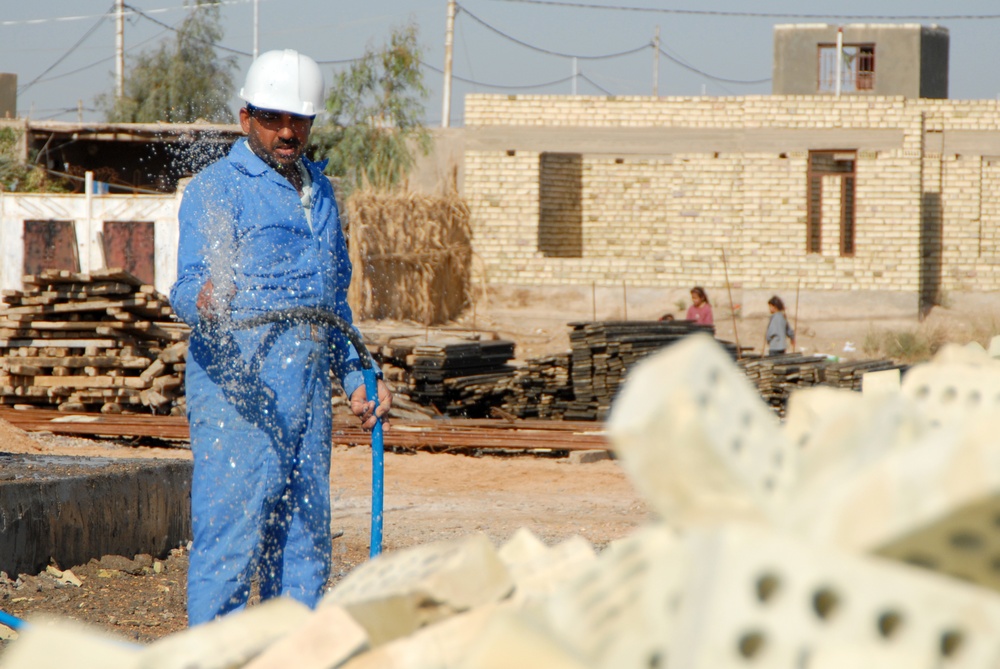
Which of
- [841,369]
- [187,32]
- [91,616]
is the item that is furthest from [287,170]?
[187,32]

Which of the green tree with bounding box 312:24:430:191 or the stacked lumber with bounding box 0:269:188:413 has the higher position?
the green tree with bounding box 312:24:430:191

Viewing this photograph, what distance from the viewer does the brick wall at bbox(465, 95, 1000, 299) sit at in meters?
22.0

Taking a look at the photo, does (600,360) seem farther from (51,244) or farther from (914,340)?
(914,340)

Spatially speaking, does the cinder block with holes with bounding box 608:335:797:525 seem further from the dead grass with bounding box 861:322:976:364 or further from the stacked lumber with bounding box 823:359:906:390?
the dead grass with bounding box 861:322:976:364

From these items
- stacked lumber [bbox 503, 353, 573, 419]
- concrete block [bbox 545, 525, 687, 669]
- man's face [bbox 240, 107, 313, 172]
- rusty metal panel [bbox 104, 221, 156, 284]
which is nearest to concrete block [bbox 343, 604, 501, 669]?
Result: concrete block [bbox 545, 525, 687, 669]

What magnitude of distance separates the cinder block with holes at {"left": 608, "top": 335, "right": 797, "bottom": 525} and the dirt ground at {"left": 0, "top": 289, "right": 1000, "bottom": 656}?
3.71 metres

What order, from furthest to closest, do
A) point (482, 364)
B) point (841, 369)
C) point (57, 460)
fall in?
point (482, 364), point (841, 369), point (57, 460)

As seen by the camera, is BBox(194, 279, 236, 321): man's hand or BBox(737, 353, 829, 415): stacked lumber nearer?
BBox(194, 279, 236, 321): man's hand

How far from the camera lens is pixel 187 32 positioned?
38.2 meters

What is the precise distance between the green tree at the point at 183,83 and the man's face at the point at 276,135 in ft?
102

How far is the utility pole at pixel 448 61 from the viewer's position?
3466 centimetres

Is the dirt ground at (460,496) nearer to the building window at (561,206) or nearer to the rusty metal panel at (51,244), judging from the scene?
the building window at (561,206)

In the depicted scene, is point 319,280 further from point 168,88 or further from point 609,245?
point 168,88

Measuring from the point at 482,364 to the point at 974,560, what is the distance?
12.9 meters
